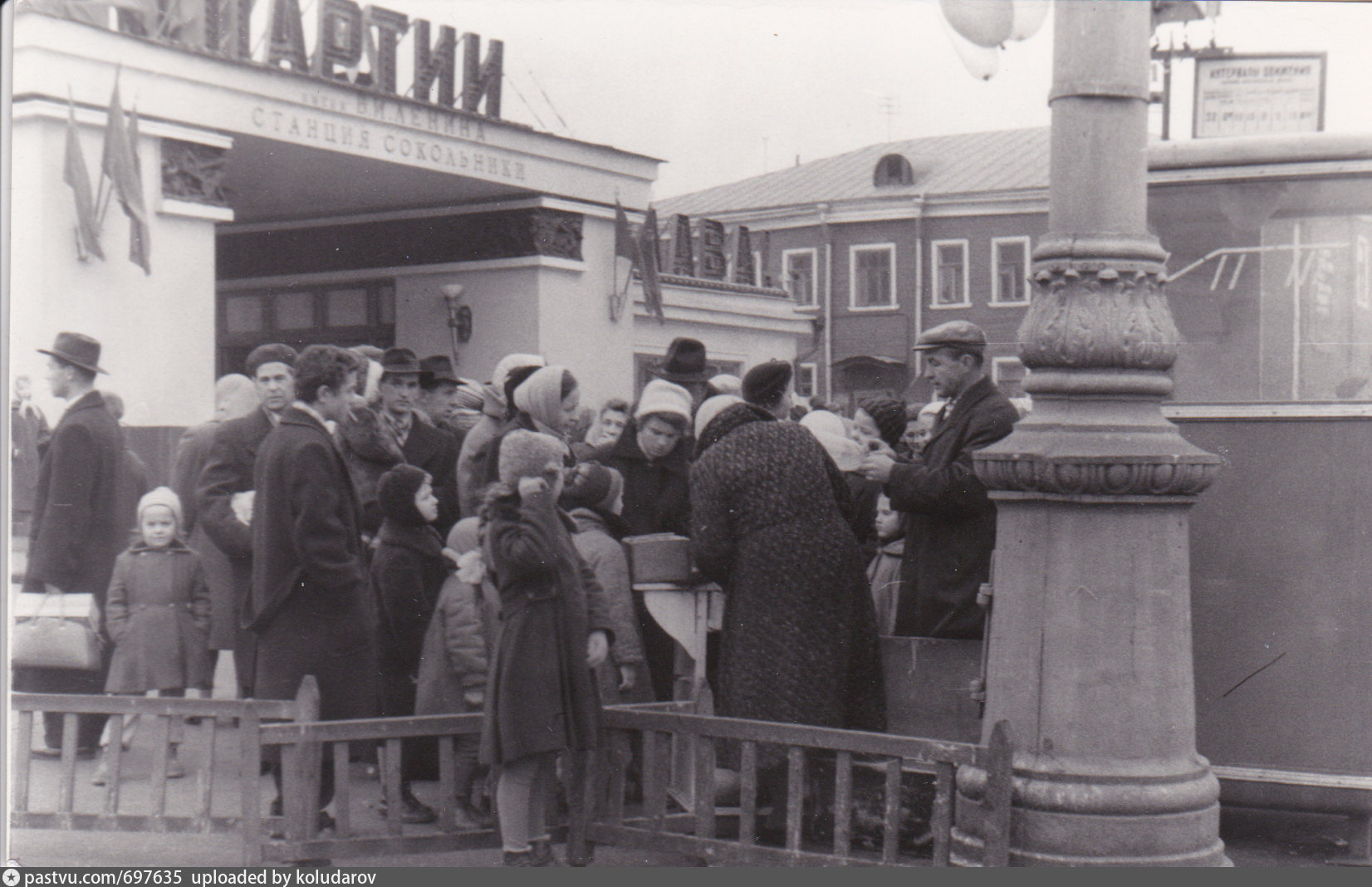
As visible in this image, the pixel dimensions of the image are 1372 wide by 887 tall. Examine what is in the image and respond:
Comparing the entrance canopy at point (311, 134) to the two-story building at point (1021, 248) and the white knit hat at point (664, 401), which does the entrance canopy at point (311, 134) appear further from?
the white knit hat at point (664, 401)

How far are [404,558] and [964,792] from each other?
8.30ft

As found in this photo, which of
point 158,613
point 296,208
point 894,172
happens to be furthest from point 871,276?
point 158,613

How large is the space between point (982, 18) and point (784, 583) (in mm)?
1902

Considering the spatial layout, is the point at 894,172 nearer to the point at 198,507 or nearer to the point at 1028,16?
the point at 198,507

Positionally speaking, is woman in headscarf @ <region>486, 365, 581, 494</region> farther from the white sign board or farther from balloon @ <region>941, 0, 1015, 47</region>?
the white sign board

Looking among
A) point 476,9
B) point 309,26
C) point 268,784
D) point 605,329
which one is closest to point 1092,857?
point 268,784

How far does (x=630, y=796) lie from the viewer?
5.54 meters

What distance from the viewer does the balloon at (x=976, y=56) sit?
4.95 m

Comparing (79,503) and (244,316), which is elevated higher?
(244,316)

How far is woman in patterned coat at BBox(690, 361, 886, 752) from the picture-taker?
15.9ft

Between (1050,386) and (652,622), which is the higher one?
(1050,386)

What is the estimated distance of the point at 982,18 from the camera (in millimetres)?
4848

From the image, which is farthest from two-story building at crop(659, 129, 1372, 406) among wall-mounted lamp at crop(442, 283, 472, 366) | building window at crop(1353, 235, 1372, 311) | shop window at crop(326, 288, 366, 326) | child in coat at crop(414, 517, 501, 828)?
shop window at crop(326, 288, 366, 326)

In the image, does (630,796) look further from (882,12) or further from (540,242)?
(540,242)
